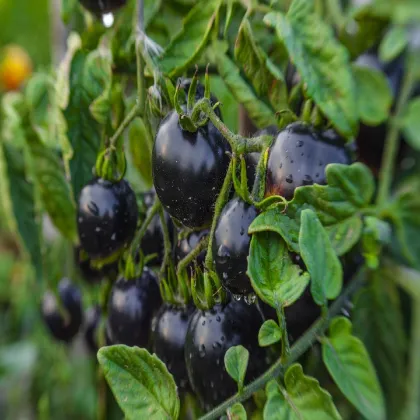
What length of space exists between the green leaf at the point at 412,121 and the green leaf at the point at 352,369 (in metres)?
0.36

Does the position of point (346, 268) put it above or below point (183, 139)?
below

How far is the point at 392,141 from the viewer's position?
772 millimetres

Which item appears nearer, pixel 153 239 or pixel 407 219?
pixel 153 239

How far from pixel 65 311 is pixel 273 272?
39cm

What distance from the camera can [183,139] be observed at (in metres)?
0.43

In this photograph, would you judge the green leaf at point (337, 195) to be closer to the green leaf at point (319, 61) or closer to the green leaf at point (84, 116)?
the green leaf at point (319, 61)

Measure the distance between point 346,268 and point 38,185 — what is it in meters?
0.33

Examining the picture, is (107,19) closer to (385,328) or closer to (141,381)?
(141,381)

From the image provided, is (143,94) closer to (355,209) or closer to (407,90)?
(355,209)

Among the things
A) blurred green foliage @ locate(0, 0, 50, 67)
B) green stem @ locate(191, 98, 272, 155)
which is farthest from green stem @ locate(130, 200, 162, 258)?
blurred green foliage @ locate(0, 0, 50, 67)

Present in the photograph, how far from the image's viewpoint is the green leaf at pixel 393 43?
74 centimetres

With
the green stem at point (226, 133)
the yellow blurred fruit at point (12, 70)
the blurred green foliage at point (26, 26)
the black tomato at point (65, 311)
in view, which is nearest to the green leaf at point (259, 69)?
the green stem at point (226, 133)

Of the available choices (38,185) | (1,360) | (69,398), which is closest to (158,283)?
(38,185)

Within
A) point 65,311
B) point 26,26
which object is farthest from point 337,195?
point 26,26
